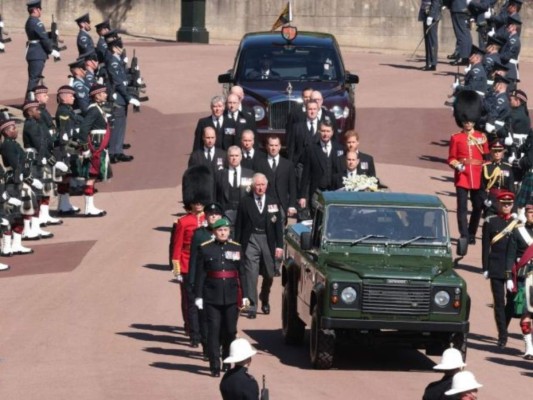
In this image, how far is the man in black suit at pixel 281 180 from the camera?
78.8 ft

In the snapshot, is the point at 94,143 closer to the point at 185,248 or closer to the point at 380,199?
the point at 185,248

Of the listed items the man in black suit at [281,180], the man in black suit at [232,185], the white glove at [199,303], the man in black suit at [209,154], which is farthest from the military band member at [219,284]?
the man in black suit at [209,154]

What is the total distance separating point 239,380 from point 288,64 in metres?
17.8

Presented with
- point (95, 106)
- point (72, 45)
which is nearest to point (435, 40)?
point (72, 45)

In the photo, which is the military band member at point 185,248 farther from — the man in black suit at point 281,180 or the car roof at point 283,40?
the car roof at point 283,40

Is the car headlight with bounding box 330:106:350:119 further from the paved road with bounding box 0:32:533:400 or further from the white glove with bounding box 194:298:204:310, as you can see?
the white glove with bounding box 194:298:204:310

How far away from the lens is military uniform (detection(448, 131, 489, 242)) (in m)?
26.4

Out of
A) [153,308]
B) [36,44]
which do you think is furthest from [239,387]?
[36,44]

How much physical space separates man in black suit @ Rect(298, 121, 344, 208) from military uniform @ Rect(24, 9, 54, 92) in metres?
12.1

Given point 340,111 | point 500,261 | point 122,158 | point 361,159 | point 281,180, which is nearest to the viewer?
point 500,261

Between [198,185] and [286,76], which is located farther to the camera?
[286,76]

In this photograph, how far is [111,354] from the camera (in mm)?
20016

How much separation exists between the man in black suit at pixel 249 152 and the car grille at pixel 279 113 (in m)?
5.00

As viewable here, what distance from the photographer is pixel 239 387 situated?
13.8 metres
